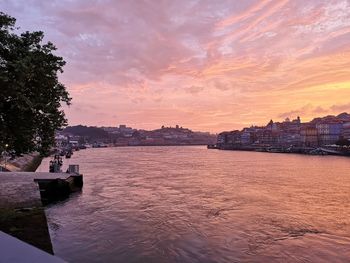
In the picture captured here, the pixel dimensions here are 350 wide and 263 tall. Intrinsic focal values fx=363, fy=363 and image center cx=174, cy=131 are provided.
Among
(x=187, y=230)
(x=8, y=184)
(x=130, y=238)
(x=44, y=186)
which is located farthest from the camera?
(x=44, y=186)

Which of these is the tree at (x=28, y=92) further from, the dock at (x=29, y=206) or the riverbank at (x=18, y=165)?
the riverbank at (x=18, y=165)

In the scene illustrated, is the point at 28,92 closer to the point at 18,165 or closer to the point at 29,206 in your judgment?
the point at 29,206

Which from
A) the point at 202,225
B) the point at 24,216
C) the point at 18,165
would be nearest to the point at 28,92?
the point at 24,216

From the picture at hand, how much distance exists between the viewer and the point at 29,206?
19984mm

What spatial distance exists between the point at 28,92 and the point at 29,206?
21.1ft

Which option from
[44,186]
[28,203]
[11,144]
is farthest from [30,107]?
[44,186]

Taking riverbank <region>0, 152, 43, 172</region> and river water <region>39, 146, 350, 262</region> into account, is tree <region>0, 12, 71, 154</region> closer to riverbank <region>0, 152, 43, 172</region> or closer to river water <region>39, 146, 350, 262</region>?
river water <region>39, 146, 350, 262</region>

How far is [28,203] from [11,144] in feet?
14.0

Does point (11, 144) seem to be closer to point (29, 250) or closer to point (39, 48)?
point (39, 48)

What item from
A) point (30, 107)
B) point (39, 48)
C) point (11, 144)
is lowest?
point (11, 144)

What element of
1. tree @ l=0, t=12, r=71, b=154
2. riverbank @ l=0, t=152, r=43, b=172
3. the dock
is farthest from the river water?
riverbank @ l=0, t=152, r=43, b=172

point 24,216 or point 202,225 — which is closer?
point 24,216

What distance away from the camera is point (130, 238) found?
66.0 ft

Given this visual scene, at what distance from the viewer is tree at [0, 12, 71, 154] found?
1562 cm
